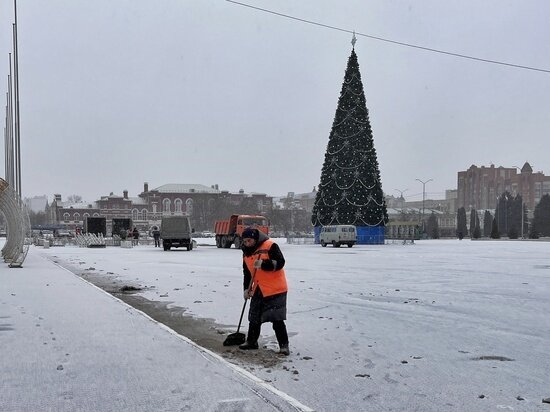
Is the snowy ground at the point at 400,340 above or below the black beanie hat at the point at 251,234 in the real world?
below

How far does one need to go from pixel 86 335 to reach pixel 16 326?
1.47m

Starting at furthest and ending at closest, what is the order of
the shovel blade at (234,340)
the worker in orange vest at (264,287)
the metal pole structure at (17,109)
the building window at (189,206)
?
the building window at (189,206) < the metal pole structure at (17,109) < the shovel blade at (234,340) < the worker in orange vest at (264,287)

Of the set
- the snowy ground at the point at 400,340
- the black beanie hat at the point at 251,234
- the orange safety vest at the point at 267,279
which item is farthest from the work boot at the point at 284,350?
the black beanie hat at the point at 251,234

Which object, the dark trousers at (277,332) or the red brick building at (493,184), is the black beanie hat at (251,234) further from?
the red brick building at (493,184)

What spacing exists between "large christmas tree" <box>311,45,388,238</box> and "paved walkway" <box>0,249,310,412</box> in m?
41.4

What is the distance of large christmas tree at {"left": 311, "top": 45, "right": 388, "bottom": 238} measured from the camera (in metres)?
50.2

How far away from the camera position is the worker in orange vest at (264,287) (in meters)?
7.14

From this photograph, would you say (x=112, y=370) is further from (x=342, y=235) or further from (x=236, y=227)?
(x=342, y=235)

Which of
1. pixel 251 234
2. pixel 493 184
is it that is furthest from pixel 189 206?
pixel 251 234

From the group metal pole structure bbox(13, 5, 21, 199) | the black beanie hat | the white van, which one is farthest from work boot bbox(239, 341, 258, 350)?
the white van

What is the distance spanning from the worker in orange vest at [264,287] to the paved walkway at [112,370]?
773 millimetres

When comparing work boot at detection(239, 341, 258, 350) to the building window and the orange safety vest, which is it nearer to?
the orange safety vest

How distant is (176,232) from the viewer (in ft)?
135

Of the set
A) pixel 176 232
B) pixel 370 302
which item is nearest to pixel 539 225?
pixel 176 232
